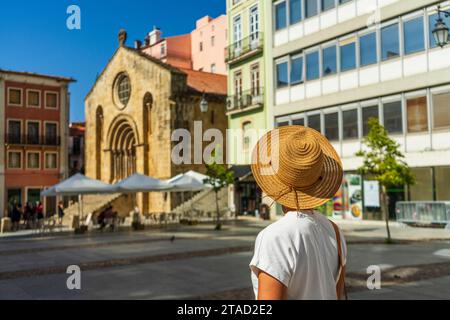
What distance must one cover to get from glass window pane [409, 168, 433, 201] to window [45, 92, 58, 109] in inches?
1468

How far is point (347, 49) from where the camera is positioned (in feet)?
84.0

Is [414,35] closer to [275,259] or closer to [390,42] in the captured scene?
[390,42]

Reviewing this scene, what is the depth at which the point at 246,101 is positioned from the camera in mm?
32844

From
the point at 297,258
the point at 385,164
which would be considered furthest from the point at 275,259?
the point at 385,164

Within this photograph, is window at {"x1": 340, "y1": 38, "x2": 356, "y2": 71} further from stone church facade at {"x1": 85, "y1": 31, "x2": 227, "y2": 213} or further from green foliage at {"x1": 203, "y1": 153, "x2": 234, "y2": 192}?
→ stone church facade at {"x1": 85, "y1": 31, "x2": 227, "y2": 213}

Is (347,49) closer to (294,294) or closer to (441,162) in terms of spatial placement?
(441,162)

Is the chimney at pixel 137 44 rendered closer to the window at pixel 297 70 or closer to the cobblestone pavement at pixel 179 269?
the window at pixel 297 70

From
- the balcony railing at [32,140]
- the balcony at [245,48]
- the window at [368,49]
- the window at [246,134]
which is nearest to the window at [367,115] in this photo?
the window at [368,49]

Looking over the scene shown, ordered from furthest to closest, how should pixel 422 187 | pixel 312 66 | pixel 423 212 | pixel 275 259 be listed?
pixel 312 66 < pixel 422 187 < pixel 423 212 < pixel 275 259

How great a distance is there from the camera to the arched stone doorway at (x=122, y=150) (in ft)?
156

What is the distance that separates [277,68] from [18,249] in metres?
19.4

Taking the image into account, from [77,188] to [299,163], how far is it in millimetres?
22551
